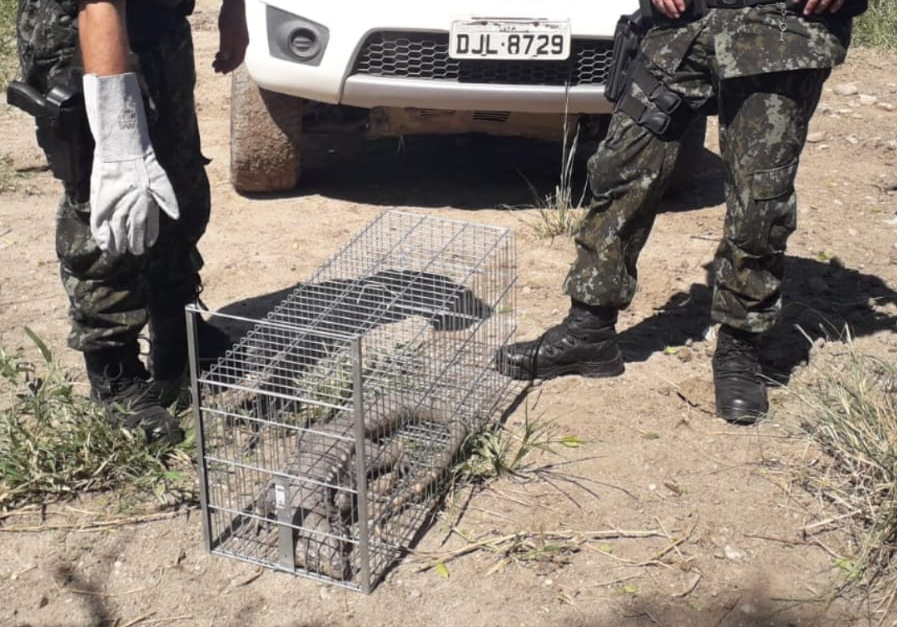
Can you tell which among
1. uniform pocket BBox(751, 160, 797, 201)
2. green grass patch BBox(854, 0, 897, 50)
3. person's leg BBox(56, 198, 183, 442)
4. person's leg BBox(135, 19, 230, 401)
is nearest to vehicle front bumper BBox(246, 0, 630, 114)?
person's leg BBox(135, 19, 230, 401)

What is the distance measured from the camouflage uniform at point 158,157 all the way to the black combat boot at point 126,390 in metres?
0.05

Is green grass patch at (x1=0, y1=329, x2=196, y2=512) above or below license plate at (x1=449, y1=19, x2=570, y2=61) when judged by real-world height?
below

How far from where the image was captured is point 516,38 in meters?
4.48

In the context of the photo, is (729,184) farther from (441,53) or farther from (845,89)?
(845,89)

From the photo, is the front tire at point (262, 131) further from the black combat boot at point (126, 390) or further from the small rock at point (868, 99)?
the small rock at point (868, 99)

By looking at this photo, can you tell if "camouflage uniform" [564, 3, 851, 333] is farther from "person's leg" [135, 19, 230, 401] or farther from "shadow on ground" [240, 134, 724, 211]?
"shadow on ground" [240, 134, 724, 211]

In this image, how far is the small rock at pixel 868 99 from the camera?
648 centimetres

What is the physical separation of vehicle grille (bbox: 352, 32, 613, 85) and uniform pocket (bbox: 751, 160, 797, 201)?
1.47 m

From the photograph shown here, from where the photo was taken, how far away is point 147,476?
3.10m

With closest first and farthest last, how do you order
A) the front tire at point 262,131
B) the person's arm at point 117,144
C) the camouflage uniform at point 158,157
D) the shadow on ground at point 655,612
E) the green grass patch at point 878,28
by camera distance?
the shadow on ground at point 655,612 < the person's arm at point 117,144 < the camouflage uniform at point 158,157 < the front tire at point 262,131 < the green grass patch at point 878,28

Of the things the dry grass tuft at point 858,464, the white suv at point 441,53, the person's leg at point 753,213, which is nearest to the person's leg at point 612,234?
the person's leg at point 753,213

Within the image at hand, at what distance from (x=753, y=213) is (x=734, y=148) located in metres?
0.19

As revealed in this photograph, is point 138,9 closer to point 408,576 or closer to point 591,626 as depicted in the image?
point 408,576

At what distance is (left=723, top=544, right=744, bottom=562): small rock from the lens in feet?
9.33
